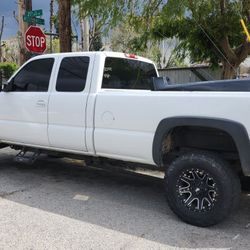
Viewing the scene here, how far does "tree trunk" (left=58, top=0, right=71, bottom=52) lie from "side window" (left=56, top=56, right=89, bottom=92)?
3850mm

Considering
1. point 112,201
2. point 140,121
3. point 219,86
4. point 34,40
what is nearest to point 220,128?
point 219,86

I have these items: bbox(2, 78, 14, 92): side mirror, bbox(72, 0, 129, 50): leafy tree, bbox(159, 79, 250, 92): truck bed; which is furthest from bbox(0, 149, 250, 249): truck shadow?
bbox(72, 0, 129, 50): leafy tree

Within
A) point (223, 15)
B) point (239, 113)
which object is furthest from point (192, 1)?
point (239, 113)

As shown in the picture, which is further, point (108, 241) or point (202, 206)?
point (202, 206)

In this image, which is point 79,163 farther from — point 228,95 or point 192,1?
point 228,95

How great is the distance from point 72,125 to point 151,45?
493 centimetres

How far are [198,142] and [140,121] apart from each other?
2.42 feet

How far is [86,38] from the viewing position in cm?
1400

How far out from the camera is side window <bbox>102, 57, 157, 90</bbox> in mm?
6422

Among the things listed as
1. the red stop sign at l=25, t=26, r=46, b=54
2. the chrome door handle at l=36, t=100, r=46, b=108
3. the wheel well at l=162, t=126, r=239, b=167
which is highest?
the red stop sign at l=25, t=26, r=46, b=54

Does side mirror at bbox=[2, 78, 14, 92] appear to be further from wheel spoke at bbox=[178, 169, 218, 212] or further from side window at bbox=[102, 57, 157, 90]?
wheel spoke at bbox=[178, 169, 218, 212]

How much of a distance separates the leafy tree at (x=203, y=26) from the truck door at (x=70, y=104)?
221cm

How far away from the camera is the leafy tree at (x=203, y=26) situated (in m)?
8.16

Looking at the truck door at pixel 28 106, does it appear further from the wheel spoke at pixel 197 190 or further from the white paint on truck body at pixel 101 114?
the wheel spoke at pixel 197 190
